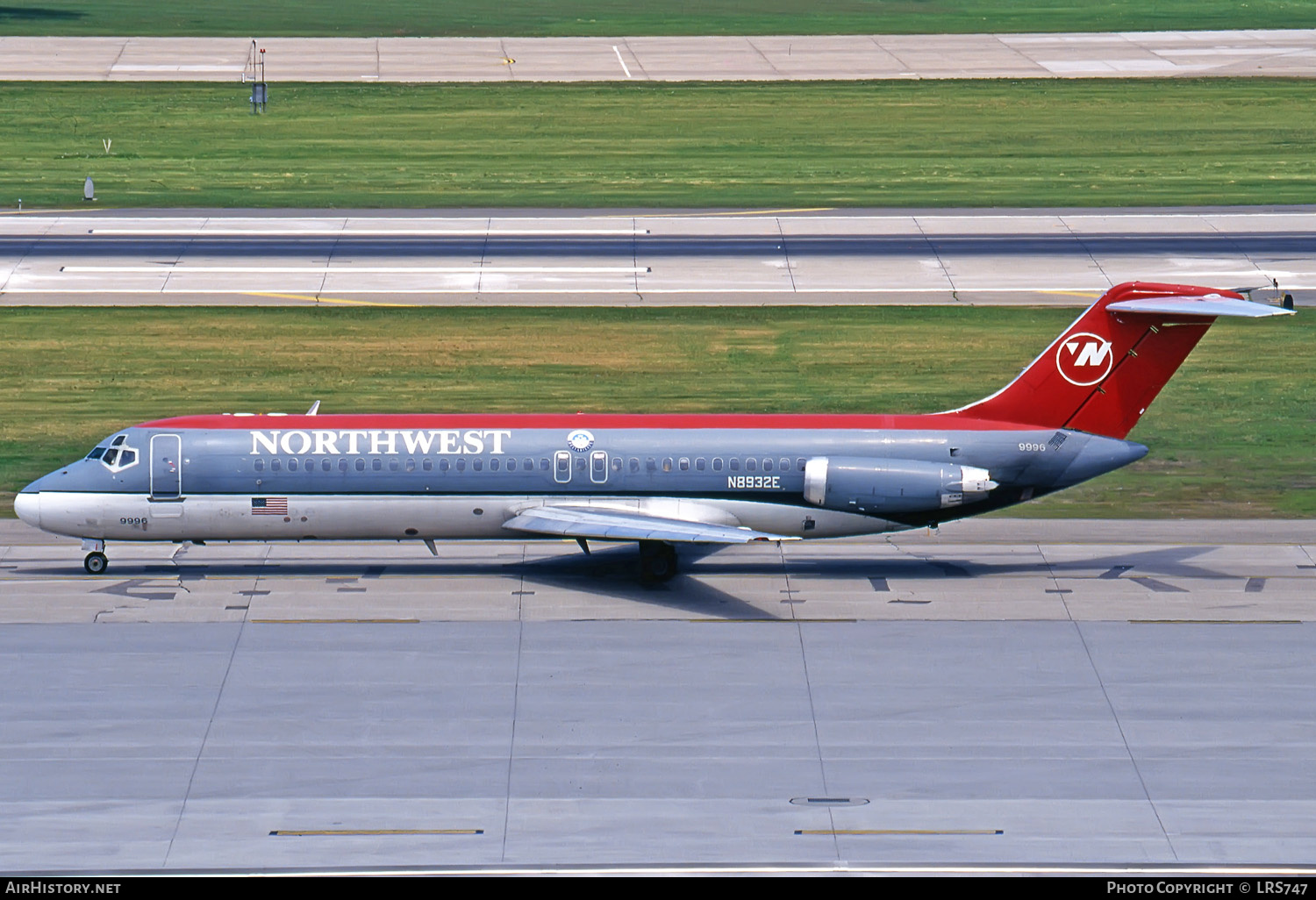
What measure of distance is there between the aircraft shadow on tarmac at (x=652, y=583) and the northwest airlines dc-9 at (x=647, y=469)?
3.28 feet

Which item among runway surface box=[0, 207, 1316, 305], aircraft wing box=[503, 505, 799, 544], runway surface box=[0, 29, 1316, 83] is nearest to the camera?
aircraft wing box=[503, 505, 799, 544]

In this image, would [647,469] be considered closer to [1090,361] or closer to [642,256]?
[1090,361]

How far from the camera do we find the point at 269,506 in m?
37.8

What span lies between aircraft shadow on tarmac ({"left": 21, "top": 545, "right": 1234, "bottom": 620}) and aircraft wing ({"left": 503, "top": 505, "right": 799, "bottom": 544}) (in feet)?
4.96

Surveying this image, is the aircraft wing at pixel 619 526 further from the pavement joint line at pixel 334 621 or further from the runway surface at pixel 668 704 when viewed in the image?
the pavement joint line at pixel 334 621

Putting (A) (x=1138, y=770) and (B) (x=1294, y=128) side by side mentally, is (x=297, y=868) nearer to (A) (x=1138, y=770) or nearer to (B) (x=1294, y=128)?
(A) (x=1138, y=770)

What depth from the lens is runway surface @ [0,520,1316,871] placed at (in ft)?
86.0

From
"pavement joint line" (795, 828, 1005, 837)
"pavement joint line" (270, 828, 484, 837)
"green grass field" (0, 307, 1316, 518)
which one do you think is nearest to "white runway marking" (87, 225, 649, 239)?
"green grass field" (0, 307, 1316, 518)

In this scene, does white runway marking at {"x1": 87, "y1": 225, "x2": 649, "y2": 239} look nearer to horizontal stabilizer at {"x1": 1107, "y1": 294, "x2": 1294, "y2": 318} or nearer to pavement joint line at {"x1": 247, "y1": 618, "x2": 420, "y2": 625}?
horizontal stabilizer at {"x1": 1107, "y1": 294, "x2": 1294, "y2": 318}

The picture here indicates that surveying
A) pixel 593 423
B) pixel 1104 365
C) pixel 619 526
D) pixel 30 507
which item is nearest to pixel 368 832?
pixel 619 526

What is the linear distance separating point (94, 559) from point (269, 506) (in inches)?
168

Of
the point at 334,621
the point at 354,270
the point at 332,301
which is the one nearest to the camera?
the point at 334,621

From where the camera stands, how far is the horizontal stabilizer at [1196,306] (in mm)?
36281

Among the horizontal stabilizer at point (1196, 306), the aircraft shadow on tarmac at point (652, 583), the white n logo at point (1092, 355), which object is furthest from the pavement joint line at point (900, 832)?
the horizontal stabilizer at point (1196, 306)
